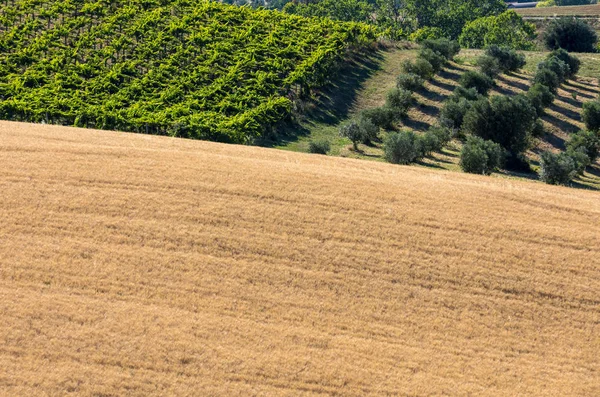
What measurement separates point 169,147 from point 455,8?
11935 centimetres

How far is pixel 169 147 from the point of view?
1522 inches

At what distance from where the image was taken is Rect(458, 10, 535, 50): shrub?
404 ft

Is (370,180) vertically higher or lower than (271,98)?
higher

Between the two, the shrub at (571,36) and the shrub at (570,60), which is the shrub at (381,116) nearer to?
the shrub at (570,60)

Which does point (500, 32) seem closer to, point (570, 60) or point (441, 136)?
point (570, 60)

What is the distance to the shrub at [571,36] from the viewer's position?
103 metres

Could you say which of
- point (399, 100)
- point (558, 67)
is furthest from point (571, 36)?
point (399, 100)

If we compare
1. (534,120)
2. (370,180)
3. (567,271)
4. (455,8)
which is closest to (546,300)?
(567,271)

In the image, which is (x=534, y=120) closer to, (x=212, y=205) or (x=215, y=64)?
(x=215, y=64)

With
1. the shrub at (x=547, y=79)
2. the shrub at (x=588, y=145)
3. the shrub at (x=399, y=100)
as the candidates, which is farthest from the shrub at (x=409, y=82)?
the shrub at (x=588, y=145)

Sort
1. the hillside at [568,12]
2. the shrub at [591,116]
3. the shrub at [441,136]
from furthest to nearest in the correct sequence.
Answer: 1. the hillside at [568,12]
2. the shrub at [591,116]
3. the shrub at [441,136]

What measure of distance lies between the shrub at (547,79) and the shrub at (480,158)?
88.0 ft

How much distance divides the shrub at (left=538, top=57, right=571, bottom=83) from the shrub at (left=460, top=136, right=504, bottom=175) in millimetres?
31819

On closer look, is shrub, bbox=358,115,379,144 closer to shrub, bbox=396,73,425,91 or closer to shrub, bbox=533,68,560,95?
shrub, bbox=396,73,425,91
